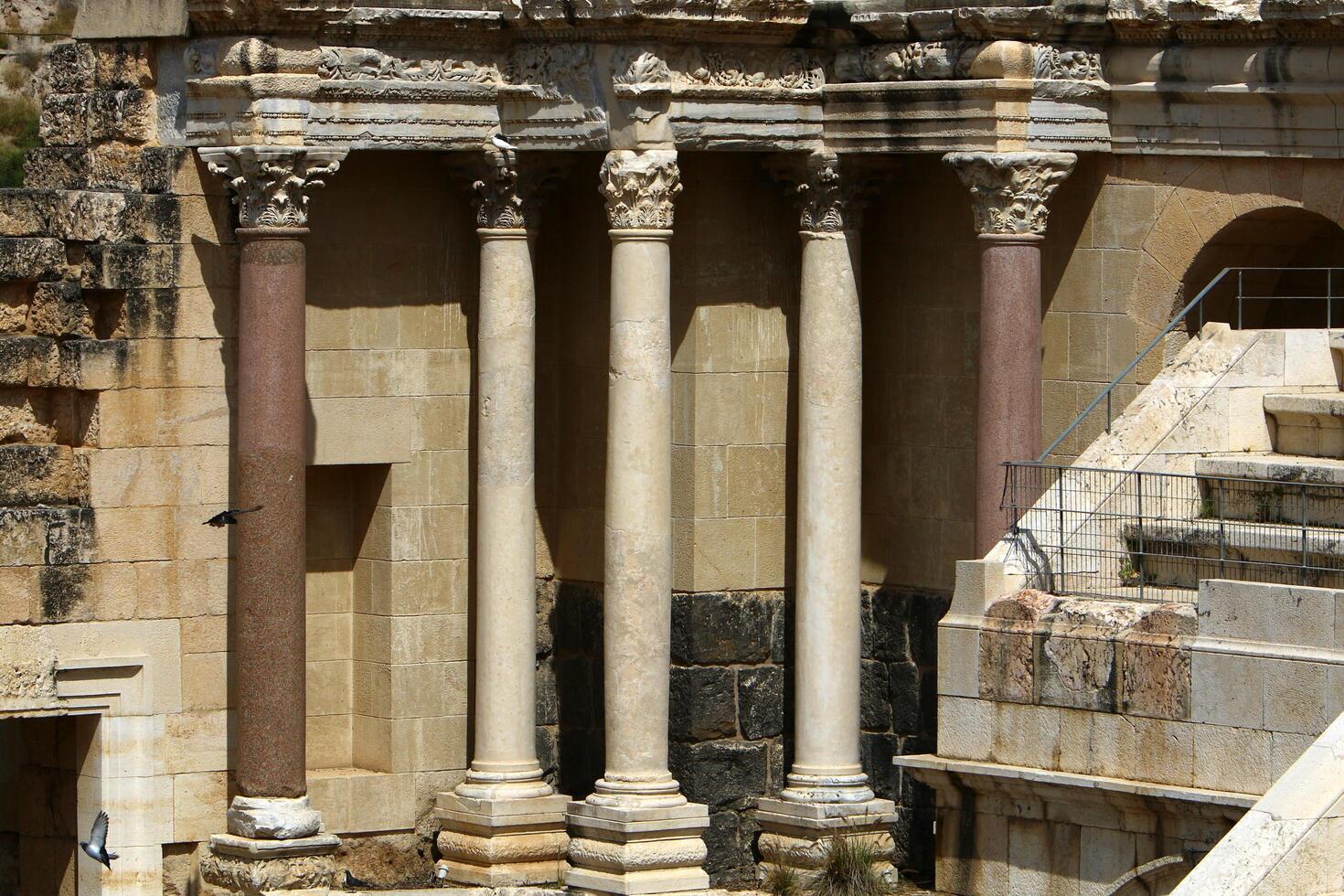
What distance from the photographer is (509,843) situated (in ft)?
85.4

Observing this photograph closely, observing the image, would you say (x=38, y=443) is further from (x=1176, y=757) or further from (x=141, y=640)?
(x=1176, y=757)

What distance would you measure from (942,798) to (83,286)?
7439mm

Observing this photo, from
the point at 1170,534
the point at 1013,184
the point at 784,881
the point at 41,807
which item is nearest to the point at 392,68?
the point at 1013,184

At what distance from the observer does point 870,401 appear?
27344 millimetres

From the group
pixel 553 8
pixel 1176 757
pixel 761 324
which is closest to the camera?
pixel 1176 757

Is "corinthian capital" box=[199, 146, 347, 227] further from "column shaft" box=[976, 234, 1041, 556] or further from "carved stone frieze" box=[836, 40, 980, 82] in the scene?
"column shaft" box=[976, 234, 1041, 556]

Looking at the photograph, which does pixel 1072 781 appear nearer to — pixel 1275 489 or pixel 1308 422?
pixel 1275 489

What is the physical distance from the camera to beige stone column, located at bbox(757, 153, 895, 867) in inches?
1034

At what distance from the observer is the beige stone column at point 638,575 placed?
25.2 m

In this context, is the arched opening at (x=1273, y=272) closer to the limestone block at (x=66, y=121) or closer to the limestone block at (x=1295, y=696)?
the limestone block at (x=1295, y=696)

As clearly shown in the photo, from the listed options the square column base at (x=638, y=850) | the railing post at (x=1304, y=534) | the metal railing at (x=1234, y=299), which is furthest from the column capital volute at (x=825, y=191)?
the railing post at (x=1304, y=534)

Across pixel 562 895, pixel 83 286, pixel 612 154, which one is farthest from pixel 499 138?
pixel 562 895

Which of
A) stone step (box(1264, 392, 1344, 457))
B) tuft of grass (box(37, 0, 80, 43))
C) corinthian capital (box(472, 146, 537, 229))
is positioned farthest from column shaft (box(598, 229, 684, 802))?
tuft of grass (box(37, 0, 80, 43))

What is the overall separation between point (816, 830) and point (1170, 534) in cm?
537
